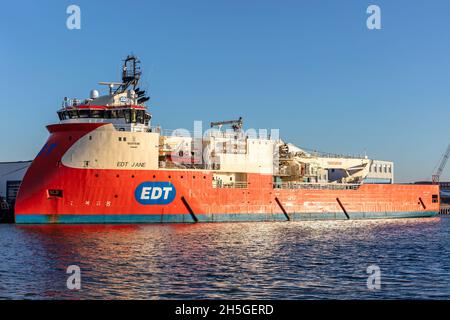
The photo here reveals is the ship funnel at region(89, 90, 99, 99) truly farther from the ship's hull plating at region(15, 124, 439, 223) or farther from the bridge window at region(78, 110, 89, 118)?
the ship's hull plating at region(15, 124, 439, 223)

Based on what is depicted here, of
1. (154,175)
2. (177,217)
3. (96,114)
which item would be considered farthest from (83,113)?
(177,217)

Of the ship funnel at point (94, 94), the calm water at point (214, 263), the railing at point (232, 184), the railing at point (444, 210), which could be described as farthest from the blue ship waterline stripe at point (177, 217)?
the railing at point (444, 210)

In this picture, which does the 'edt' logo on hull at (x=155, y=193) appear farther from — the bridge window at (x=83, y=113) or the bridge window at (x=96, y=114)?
the bridge window at (x=83, y=113)

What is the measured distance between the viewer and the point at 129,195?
42.5m

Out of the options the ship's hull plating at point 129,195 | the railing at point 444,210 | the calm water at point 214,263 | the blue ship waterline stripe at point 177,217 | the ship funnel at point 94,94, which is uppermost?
the ship funnel at point 94,94

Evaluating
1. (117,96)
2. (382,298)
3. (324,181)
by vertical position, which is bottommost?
(382,298)

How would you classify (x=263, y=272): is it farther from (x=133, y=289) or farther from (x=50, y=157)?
(x=50, y=157)

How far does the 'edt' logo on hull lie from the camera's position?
4281 centimetres

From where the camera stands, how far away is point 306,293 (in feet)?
60.1

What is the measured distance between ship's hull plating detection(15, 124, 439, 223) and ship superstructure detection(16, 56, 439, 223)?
0.08 m

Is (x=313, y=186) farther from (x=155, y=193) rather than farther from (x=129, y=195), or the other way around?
(x=129, y=195)

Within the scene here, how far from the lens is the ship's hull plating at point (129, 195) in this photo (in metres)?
41.1
